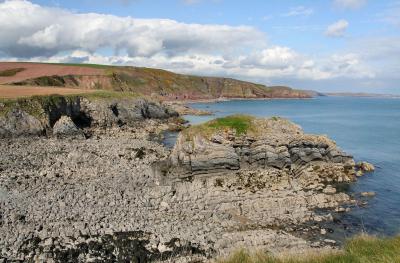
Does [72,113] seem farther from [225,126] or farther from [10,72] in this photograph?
[10,72]

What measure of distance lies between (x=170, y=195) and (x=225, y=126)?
9.29 m

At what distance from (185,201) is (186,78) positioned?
558 ft

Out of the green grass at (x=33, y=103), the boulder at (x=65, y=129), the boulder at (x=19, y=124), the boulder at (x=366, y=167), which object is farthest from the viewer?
the boulder at (x=65, y=129)

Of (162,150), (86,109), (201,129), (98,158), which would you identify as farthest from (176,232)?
(86,109)

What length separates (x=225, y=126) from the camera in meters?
37.6

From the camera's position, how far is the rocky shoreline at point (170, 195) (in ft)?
77.5

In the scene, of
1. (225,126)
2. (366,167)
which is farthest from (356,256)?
(366,167)

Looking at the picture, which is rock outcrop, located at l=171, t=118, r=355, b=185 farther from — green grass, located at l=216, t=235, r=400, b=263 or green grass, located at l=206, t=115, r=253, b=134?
green grass, located at l=216, t=235, r=400, b=263

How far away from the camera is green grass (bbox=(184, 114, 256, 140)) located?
36344 mm

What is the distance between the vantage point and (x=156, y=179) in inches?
1363

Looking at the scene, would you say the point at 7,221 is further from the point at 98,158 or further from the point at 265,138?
the point at 265,138

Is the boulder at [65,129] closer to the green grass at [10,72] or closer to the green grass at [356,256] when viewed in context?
the green grass at [356,256]

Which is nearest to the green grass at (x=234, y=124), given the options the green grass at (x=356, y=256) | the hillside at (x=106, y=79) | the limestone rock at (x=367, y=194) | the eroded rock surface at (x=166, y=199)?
the eroded rock surface at (x=166, y=199)

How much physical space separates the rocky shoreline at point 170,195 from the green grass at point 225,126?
8.8 inches
